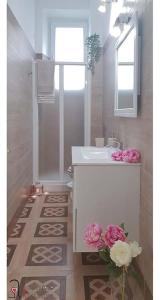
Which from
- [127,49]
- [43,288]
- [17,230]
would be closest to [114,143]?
[127,49]

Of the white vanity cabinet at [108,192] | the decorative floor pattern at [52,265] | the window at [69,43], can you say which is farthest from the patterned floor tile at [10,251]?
the window at [69,43]

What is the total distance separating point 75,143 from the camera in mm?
4762

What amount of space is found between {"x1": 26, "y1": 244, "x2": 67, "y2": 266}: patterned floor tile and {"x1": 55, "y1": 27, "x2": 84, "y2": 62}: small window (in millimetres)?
3083

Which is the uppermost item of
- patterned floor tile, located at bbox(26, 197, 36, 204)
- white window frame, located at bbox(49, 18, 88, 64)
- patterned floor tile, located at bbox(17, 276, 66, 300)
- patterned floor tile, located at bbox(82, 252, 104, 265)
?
white window frame, located at bbox(49, 18, 88, 64)

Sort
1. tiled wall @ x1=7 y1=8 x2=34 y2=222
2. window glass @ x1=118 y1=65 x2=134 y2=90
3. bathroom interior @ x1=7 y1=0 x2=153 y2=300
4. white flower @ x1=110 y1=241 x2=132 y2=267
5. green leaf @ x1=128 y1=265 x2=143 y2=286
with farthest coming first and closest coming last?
1. tiled wall @ x1=7 y1=8 x2=34 y2=222
2. window glass @ x1=118 y1=65 x2=134 y2=90
3. bathroom interior @ x1=7 y1=0 x2=153 y2=300
4. green leaf @ x1=128 y1=265 x2=143 y2=286
5. white flower @ x1=110 y1=241 x2=132 y2=267

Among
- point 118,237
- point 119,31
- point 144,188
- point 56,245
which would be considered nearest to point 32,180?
Answer: point 56,245

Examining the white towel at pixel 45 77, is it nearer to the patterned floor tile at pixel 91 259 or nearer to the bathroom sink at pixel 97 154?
the bathroom sink at pixel 97 154

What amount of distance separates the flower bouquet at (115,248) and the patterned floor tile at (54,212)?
1921 millimetres

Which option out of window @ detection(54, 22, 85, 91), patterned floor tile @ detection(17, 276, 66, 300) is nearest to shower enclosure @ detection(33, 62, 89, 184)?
window @ detection(54, 22, 85, 91)

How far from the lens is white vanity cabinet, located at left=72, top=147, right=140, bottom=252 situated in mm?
2117

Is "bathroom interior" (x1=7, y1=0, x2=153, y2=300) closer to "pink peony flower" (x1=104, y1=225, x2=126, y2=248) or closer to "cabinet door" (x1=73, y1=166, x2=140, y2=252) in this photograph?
"cabinet door" (x1=73, y1=166, x2=140, y2=252)

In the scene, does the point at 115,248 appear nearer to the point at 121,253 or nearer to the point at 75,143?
the point at 121,253

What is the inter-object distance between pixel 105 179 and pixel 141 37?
0.95m

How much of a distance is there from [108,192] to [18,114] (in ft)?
5.53
